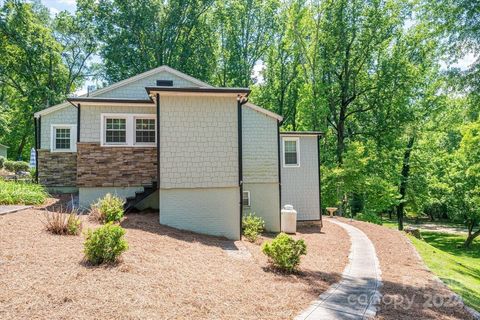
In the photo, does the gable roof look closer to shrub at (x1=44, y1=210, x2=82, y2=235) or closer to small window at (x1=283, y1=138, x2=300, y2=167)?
small window at (x1=283, y1=138, x2=300, y2=167)

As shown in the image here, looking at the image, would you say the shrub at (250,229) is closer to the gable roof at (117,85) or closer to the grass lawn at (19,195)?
the gable roof at (117,85)

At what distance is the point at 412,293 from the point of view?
629 centimetres

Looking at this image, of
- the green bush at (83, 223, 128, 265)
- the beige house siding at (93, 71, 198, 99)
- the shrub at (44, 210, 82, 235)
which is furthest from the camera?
the beige house siding at (93, 71, 198, 99)

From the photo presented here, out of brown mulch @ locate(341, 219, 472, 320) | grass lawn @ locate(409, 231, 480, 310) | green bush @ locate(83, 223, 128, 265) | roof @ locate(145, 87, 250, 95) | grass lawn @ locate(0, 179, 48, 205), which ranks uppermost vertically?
roof @ locate(145, 87, 250, 95)

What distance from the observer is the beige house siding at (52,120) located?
46.7 ft

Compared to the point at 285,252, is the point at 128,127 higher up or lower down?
higher up

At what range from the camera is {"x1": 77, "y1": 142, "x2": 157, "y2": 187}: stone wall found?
37.7 ft

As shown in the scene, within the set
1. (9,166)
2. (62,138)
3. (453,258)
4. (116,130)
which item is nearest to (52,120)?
(62,138)

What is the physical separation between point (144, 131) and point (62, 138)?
5.00m

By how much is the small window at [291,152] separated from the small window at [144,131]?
23.1 ft

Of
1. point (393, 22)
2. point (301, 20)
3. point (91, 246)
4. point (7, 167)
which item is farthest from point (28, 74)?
point (393, 22)

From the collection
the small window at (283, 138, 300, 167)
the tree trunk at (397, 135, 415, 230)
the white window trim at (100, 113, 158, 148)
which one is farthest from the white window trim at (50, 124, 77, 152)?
the tree trunk at (397, 135, 415, 230)

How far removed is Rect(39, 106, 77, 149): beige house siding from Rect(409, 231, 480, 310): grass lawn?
1565 centimetres

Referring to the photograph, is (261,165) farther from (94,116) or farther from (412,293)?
(412,293)
